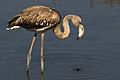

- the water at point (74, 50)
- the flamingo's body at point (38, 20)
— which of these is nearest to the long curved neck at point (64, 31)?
the flamingo's body at point (38, 20)

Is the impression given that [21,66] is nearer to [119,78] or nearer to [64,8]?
[119,78]

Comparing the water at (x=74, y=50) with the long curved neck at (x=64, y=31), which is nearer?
the water at (x=74, y=50)

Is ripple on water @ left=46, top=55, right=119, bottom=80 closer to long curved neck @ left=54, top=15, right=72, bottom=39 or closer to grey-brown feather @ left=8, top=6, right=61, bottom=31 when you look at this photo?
long curved neck @ left=54, top=15, right=72, bottom=39

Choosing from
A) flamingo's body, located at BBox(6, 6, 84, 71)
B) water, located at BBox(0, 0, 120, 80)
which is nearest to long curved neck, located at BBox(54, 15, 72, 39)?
flamingo's body, located at BBox(6, 6, 84, 71)

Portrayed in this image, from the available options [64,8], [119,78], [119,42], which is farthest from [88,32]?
[119,78]

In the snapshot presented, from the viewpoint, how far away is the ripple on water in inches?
423

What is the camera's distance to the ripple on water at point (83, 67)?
35.2 ft

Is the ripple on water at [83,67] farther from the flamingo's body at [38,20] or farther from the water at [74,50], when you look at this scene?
the flamingo's body at [38,20]

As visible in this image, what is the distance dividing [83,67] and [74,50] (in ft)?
3.73

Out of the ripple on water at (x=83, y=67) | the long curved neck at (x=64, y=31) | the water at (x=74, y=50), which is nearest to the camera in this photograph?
the ripple on water at (x=83, y=67)

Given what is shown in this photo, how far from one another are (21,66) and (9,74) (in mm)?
599

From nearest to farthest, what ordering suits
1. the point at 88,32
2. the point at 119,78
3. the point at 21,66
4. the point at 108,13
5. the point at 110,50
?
the point at 119,78 < the point at 21,66 < the point at 110,50 < the point at 88,32 < the point at 108,13

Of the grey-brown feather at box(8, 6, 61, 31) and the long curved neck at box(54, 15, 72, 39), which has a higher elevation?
the grey-brown feather at box(8, 6, 61, 31)

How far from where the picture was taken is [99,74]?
1080 centimetres
